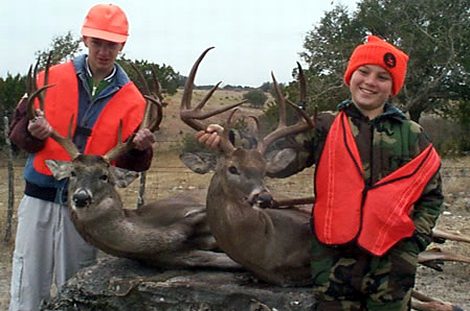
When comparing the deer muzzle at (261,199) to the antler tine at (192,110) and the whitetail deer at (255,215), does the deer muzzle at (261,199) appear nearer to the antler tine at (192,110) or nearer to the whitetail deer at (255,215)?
the whitetail deer at (255,215)

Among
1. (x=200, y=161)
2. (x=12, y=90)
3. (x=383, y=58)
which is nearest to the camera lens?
(x=383, y=58)

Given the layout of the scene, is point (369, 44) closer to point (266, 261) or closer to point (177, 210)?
point (266, 261)

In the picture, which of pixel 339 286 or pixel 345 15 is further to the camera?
pixel 345 15

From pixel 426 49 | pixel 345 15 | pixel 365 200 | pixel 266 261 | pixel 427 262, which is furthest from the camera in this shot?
pixel 345 15

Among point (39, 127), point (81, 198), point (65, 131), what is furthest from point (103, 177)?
point (39, 127)

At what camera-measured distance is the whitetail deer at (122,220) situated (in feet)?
15.3

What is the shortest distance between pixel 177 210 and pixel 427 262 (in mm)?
2000

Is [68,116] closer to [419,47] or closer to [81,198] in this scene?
[81,198]

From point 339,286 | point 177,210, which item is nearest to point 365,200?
point 339,286

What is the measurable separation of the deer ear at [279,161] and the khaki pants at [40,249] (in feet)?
4.24

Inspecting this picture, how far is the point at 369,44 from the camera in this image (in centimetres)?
414

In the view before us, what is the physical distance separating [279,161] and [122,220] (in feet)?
3.39

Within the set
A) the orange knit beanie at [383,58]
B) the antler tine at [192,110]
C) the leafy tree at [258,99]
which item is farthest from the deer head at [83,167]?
the leafy tree at [258,99]

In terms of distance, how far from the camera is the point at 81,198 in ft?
15.1
